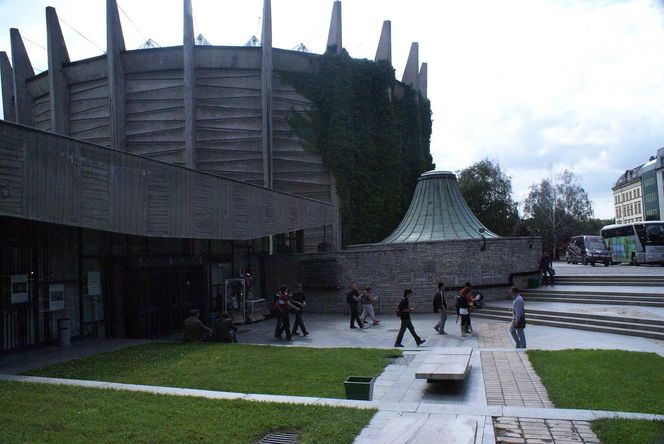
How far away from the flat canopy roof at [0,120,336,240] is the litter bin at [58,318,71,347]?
3497 millimetres

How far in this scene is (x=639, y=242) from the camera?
3109cm

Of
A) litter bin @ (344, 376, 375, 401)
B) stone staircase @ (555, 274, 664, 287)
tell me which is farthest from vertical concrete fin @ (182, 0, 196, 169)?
litter bin @ (344, 376, 375, 401)

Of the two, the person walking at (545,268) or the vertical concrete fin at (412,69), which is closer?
the person walking at (545,268)

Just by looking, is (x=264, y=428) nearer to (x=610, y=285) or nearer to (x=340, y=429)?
(x=340, y=429)

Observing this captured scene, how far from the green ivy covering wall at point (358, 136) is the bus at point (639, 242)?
14.0m

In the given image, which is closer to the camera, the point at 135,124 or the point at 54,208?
the point at 54,208

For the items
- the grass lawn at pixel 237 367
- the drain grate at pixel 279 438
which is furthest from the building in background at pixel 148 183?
the drain grate at pixel 279 438

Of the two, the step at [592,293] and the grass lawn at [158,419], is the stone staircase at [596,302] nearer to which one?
the step at [592,293]

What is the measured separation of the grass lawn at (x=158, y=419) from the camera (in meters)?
6.21

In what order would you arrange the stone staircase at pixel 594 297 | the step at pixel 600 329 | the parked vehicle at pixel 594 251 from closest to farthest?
the step at pixel 600 329 < the stone staircase at pixel 594 297 < the parked vehicle at pixel 594 251

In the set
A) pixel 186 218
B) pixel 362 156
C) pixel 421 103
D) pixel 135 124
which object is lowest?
pixel 186 218

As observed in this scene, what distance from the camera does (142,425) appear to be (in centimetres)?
662

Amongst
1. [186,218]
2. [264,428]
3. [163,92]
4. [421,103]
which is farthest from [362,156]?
[264,428]

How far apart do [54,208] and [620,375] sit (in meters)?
11.6
